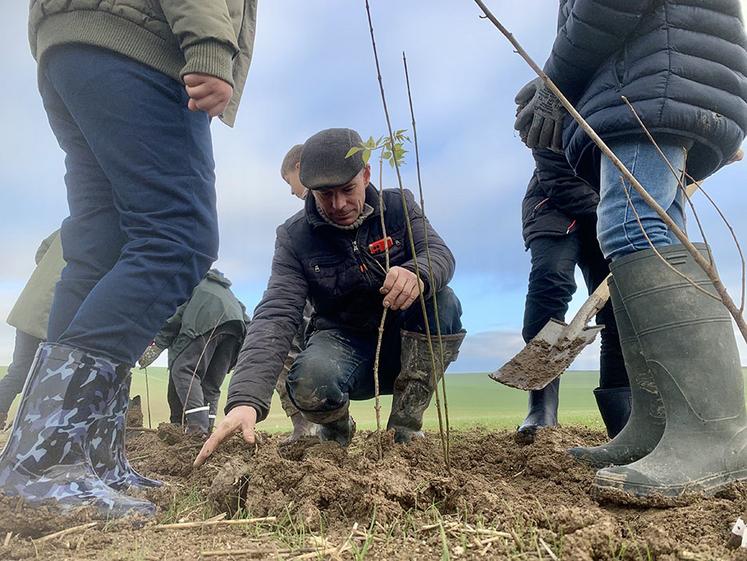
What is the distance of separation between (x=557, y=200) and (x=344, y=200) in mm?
1134

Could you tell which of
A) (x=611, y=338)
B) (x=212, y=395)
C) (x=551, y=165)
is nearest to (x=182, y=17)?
(x=551, y=165)

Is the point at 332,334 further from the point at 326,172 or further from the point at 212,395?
the point at 212,395

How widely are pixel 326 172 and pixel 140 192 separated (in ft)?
3.66

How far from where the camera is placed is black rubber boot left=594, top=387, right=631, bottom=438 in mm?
2859

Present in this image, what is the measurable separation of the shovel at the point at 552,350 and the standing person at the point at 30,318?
12.6ft

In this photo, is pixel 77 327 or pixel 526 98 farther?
pixel 526 98

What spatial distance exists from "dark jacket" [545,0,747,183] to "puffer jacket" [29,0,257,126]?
3.79ft

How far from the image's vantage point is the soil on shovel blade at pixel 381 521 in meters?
1.34

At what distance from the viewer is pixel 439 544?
1413 millimetres

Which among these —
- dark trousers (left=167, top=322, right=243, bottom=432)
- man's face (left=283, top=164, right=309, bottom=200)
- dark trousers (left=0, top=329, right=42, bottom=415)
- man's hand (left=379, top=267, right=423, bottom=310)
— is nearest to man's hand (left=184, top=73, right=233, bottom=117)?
man's hand (left=379, top=267, right=423, bottom=310)

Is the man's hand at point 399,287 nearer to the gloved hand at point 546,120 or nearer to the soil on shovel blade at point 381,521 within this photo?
the soil on shovel blade at point 381,521

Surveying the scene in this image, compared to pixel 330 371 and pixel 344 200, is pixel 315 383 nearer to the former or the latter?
pixel 330 371

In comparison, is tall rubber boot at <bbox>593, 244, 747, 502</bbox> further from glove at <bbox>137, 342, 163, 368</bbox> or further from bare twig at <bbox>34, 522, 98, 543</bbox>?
glove at <bbox>137, 342, 163, 368</bbox>

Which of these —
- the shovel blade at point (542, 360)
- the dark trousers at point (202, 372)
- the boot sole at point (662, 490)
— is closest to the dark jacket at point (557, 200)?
the shovel blade at point (542, 360)
